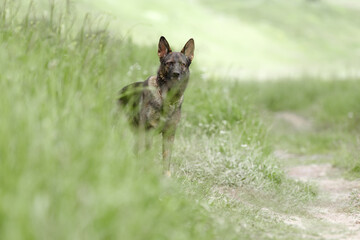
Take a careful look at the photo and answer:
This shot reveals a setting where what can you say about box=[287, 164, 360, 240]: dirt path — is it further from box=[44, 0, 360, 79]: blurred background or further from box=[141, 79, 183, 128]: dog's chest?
box=[44, 0, 360, 79]: blurred background

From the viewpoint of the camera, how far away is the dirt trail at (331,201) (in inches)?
164

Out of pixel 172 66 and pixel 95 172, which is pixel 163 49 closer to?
pixel 172 66

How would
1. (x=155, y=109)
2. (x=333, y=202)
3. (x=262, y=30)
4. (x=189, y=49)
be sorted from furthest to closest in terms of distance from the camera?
1. (x=262, y=30)
2. (x=333, y=202)
3. (x=189, y=49)
4. (x=155, y=109)

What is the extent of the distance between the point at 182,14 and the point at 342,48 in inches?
566

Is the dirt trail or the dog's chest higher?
the dog's chest

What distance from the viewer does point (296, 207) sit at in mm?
5211

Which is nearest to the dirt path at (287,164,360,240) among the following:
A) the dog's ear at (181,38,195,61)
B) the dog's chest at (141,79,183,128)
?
the dog's chest at (141,79,183,128)

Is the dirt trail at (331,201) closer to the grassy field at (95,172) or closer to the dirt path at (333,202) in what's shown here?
the dirt path at (333,202)

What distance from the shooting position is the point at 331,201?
5.88 meters

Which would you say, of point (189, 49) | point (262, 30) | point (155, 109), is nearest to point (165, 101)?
point (155, 109)

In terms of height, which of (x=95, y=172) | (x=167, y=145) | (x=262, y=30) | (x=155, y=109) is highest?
(x=95, y=172)

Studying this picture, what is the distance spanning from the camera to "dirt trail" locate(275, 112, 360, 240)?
4.18 metres

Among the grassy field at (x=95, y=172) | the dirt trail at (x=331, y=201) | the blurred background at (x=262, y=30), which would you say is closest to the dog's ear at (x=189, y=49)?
the grassy field at (x=95, y=172)

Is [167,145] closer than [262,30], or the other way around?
[167,145]
